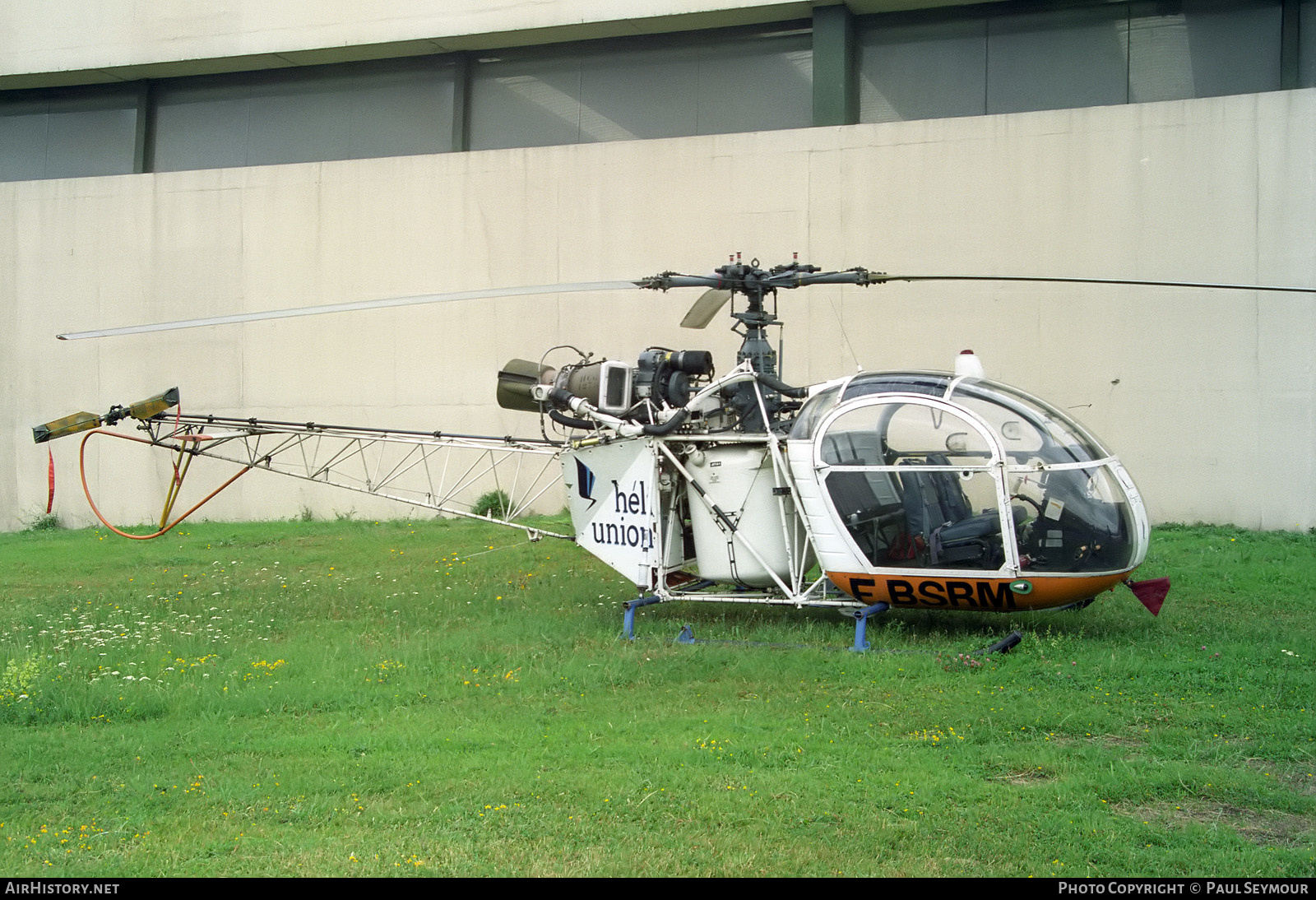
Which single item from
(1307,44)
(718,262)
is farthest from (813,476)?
(1307,44)

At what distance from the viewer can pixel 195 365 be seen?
20.5 m

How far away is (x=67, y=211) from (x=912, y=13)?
14952 millimetres

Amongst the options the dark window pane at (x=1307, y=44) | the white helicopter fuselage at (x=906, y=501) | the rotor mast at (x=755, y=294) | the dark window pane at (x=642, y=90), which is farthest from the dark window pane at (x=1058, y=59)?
the white helicopter fuselage at (x=906, y=501)

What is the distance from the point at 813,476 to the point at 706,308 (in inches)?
72.3

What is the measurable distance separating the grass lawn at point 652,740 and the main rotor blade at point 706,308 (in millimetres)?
2694

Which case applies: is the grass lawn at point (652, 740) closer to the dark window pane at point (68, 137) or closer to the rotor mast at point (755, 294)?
the rotor mast at point (755, 294)

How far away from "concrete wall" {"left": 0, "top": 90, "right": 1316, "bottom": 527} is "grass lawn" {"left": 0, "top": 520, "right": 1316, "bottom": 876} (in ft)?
14.2

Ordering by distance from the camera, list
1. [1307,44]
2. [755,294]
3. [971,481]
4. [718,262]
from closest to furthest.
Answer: [971,481]
[755,294]
[1307,44]
[718,262]

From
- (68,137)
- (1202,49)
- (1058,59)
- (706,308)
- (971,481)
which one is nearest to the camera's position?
(971,481)

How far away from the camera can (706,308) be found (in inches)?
403

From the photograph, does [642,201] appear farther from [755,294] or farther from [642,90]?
[755,294]

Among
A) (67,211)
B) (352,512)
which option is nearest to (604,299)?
(352,512)

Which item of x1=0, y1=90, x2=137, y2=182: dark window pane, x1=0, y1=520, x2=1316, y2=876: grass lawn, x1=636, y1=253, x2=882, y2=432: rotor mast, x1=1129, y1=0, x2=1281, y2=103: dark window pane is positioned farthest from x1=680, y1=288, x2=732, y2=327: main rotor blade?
x1=0, y1=90, x2=137, y2=182: dark window pane

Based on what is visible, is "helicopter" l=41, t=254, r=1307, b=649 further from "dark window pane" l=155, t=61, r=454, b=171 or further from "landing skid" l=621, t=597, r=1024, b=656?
"dark window pane" l=155, t=61, r=454, b=171
